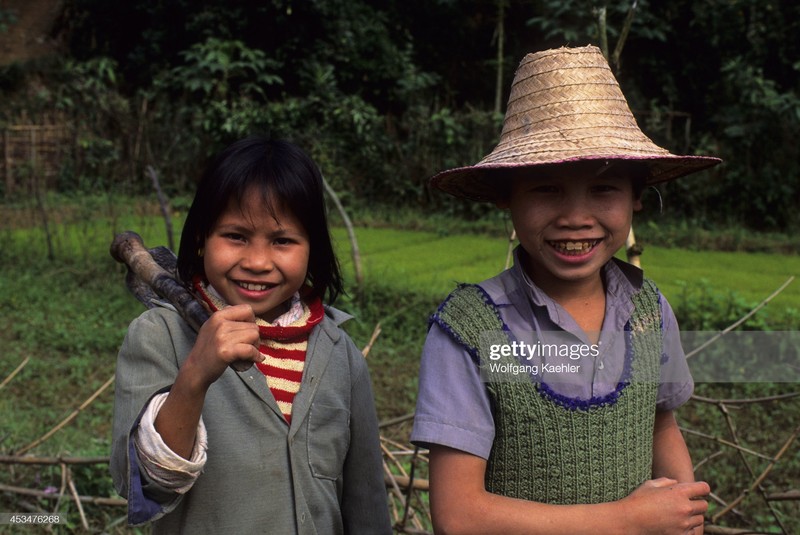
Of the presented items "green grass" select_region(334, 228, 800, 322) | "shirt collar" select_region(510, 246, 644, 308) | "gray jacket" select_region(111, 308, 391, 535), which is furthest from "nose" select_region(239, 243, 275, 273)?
"green grass" select_region(334, 228, 800, 322)

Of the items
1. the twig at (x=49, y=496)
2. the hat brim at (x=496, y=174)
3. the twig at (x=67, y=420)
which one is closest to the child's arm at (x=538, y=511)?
the hat brim at (x=496, y=174)

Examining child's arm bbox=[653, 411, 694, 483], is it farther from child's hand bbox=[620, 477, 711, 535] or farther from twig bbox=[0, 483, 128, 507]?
twig bbox=[0, 483, 128, 507]

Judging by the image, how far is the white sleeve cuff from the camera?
116cm

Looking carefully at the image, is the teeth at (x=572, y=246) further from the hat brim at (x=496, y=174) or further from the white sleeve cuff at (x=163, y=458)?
the white sleeve cuff at (x=163, y=458)

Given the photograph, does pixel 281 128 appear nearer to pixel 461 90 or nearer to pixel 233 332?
pixel 461 90

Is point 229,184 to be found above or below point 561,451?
above

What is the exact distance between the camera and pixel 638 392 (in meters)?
1.27

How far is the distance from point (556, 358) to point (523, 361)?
54mm

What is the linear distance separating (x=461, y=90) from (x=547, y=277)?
370 inches

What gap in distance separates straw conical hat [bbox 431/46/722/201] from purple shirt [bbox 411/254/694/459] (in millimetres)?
178

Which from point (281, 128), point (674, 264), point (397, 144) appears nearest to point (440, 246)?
point (674, 264)

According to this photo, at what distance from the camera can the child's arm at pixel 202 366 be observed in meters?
1.10

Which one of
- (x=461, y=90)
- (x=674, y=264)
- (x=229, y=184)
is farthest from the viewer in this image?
(x=461, y=90)

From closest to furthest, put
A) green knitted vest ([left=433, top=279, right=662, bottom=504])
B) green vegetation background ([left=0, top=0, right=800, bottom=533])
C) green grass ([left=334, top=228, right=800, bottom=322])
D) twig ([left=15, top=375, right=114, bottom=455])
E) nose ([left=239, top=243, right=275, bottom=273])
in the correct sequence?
green knitted vest ([left=433, top=279, right=662, bottom=504]) < nose ([left=239, top=243, right=275, bottom=273]) < twig ([left=15, top=375, right=114, bottom=455]) < green vegetation background ([left=0, top=0, right=800, bottom=533]) < green grass ([left=334, top=228, right=800, bottom=322])
